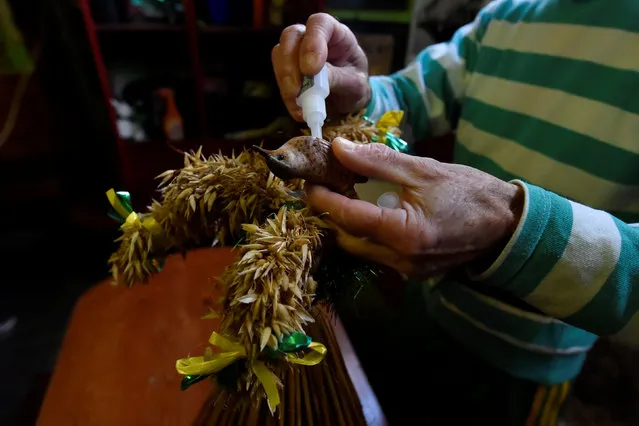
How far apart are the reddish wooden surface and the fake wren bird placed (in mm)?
192

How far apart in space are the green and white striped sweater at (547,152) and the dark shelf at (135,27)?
0.92 metres

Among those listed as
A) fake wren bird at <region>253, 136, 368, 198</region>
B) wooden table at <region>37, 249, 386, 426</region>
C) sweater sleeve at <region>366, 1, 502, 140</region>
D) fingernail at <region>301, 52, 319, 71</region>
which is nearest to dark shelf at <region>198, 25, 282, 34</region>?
sweater sleeve at <region>366, 1, 502, 140</region>

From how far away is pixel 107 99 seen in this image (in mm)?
1380

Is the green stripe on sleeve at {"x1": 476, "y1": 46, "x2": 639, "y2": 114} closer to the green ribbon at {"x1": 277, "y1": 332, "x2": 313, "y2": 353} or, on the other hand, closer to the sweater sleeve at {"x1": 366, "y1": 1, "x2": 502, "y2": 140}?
the sweater sleeve at {"x1": 366, "y1": 1, "x2": 502, "y2": 140}

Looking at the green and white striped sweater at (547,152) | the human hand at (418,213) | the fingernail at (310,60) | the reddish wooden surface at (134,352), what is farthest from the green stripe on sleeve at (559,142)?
the reddish wooden surface at (134,352)

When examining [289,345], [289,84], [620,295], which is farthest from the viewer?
[289,84]

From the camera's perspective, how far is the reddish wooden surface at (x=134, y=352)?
22.8 inches

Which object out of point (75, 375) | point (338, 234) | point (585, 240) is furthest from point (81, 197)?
point (585, 240)

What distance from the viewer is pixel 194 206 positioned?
15.4 inches

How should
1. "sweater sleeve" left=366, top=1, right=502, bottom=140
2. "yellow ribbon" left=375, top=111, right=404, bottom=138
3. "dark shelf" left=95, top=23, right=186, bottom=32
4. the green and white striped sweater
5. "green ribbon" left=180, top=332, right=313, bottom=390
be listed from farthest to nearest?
"dark shelf" left=95, top=23, right=186, bottom=32 → "sweater sleeve" left=366, top=1, right=502, bottom=140 → "yellow ribbon" left=375, top=111, right=404, bottom=138 → the green and white striped sweater → "green ribbon" left=180, top=332, right=313, bottom=390

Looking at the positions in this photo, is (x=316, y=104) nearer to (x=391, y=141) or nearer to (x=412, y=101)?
(x=391, y=141)

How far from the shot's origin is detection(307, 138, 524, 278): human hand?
371 mm

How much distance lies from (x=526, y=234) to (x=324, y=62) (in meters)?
0.29

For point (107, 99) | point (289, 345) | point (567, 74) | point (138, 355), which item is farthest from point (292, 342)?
point (107, 99)
